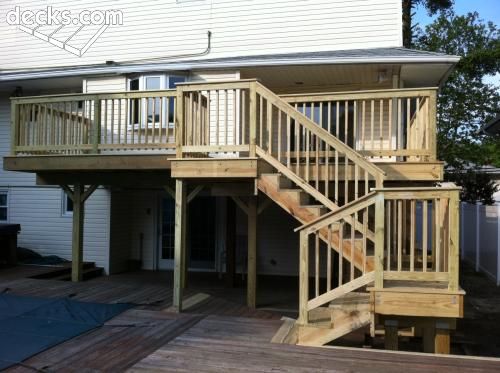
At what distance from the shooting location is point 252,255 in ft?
24.6

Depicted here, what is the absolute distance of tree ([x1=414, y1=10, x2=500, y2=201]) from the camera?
19609 millimetres

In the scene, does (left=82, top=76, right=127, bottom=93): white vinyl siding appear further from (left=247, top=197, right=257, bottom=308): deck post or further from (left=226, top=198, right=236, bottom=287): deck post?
(left=247, top=197, right=257, bottom=308): deck post

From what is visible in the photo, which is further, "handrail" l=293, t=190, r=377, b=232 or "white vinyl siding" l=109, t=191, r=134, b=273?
"white vinyl siding" l=109, t=191, r=134, b=273

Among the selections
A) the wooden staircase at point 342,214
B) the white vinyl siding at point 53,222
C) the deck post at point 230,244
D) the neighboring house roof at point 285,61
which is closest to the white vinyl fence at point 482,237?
the neighboring house roof at point 285,61

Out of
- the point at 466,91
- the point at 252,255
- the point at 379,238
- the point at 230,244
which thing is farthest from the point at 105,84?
the point at 466,91

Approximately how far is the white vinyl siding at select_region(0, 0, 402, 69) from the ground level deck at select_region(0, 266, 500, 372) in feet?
17.9

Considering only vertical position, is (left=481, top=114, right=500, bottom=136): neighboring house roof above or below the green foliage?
above

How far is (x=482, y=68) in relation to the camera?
20266 millimetres

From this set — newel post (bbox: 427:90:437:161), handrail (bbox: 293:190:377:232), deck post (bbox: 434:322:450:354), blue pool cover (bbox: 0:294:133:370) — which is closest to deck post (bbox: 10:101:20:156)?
blue pool cover (bbox: 0:294:133:370)

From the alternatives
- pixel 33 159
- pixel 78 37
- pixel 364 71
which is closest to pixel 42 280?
pixel 33 159

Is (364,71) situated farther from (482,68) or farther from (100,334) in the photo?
(482,68)

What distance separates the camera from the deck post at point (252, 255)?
24.3 ft

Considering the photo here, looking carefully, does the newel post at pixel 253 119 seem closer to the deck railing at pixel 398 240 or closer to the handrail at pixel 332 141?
the handrail at pixel 332 141

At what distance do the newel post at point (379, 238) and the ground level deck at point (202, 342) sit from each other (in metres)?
0.72
